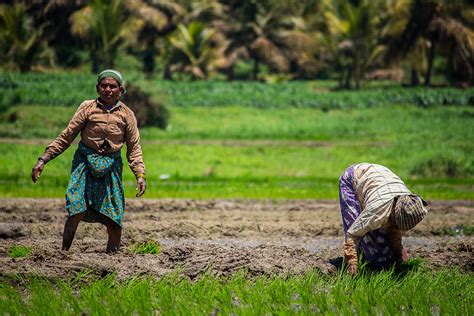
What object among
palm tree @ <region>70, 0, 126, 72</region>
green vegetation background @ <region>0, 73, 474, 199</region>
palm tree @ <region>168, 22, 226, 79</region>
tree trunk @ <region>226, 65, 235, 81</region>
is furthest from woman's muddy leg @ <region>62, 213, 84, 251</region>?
tree trunk @ <region>226, 65, 235, 81</region>

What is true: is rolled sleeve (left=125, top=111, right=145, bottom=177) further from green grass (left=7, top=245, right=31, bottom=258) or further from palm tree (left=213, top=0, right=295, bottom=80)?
palm tree (left=213, top=0, right=295, bottom=80)

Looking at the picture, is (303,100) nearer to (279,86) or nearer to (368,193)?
(279,86)

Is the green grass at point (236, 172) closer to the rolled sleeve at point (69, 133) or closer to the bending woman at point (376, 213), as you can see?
the rolled sleeve at point (69, 133)

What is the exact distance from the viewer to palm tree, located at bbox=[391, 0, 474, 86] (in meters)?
25.9

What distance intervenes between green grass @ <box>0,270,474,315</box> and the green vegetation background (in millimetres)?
8095

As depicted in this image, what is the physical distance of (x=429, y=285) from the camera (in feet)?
22.3

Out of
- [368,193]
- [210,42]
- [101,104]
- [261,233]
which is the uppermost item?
[210,42]

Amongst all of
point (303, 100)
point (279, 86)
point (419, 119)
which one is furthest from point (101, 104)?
point (279, 86)

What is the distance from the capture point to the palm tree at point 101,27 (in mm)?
26859

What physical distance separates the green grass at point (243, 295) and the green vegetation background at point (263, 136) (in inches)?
319

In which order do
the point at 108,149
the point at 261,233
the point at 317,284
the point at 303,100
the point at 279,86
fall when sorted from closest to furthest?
the point at 317,284 < the point at 108,149 < the point at 261,233 < the point at 303,100 < the point at 279,86

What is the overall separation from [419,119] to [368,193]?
19091mm

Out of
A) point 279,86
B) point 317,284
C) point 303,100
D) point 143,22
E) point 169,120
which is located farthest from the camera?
point 143,22

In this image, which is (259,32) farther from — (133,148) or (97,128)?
(97,128)
